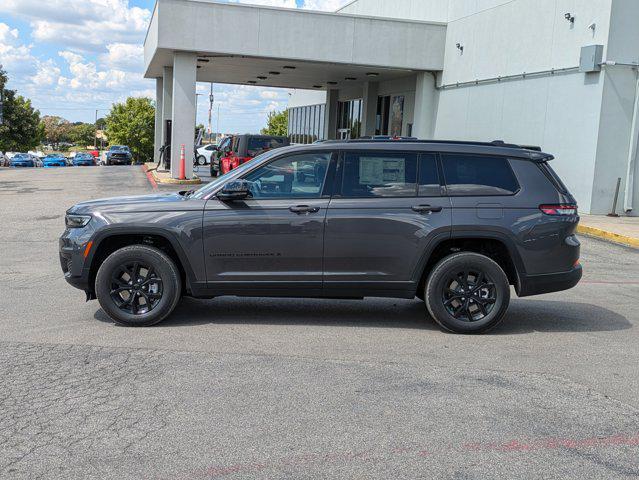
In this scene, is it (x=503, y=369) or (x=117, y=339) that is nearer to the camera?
(x=503, y=369)

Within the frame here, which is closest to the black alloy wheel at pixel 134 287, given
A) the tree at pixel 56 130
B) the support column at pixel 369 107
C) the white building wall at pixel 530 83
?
the white building wall at pixel 530 83

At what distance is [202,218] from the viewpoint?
6.79m

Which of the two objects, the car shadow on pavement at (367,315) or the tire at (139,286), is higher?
the tire at (139,286)

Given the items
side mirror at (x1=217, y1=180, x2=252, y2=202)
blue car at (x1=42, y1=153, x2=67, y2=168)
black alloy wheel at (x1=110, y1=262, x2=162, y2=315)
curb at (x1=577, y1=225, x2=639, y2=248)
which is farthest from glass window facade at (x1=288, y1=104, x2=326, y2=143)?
black alloy wheel at (x1=110, y1=262, x2=162, y2=315)

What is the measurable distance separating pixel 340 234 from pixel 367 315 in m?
1.32

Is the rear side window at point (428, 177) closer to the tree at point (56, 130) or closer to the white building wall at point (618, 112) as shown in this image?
the white building wall at point (618, 112)

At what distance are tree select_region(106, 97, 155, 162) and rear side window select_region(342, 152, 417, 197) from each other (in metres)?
90.8

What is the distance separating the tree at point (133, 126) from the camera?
9356 centimetres

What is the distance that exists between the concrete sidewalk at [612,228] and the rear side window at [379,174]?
9.47 m

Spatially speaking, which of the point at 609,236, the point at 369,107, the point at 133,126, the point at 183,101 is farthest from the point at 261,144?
the point at 133,126

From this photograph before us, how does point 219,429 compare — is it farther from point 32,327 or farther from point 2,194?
point 2,194

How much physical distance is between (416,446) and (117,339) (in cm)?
329

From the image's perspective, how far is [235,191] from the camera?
22.0 ft

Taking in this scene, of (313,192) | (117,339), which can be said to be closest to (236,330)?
(117,339)
